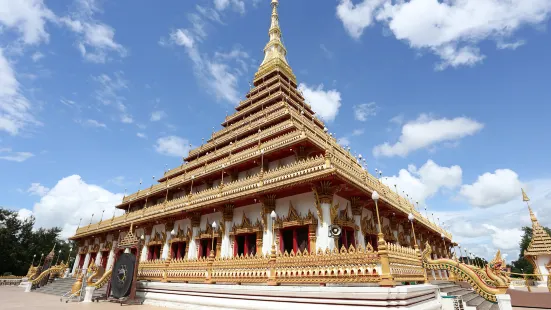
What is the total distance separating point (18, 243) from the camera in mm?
41594

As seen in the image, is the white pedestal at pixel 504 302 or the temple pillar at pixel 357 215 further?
the temple pillar at pixel 357 215

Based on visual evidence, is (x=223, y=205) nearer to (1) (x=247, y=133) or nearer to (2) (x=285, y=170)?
(2) (x=285, y=170)

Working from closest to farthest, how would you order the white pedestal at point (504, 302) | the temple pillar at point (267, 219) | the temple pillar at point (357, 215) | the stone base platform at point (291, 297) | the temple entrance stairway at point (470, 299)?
the stone base platform at point (291, 297) → the white pedestal at point (504, 302) → the temple entrance stairway at point (470, 299) → the temple pillar at point (267, 219) → the temple pillar at point (357, 215)

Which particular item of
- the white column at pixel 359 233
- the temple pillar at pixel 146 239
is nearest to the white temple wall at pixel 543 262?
the white column at pixel 359 233

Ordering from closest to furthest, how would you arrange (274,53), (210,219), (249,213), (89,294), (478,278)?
(478,278), (89,294), (249,213), (210,219), (274,53)

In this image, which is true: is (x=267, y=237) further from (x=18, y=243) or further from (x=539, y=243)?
(x=18, y=243)

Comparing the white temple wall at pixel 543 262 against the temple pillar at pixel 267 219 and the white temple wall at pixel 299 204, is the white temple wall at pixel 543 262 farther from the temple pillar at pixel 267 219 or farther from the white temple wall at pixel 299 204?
the temple pillar at pixel 267 219

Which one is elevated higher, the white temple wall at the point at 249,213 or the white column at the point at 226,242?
the white temple wall at the point at 249,213

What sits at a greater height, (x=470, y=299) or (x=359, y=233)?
(x=359, y=233)

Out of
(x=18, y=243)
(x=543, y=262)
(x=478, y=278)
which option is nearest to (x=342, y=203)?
(x=478, y=278)

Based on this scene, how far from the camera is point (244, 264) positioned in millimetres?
11328

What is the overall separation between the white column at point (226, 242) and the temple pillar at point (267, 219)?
265cm

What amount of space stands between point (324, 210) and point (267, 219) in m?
3.58

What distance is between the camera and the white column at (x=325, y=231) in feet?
42.6
